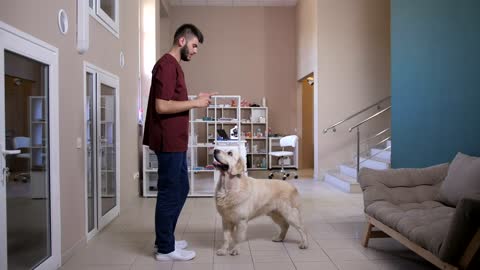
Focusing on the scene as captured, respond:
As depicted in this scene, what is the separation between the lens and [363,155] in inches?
317

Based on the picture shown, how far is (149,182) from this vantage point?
6.19 m

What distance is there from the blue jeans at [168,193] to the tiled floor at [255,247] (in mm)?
212

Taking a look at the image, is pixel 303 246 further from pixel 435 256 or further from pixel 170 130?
pixel 170 130

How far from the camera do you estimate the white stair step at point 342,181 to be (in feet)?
20.9

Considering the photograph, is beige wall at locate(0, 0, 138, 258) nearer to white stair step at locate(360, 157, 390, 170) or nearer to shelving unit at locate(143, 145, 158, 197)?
shelving unit at locate(143, 145, 158, 197)

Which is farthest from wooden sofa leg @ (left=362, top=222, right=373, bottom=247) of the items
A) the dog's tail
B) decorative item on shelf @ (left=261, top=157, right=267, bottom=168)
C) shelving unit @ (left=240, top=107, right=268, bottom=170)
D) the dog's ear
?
decorative item on shelf @ (left=261, top=157, right=267, bottom=168)

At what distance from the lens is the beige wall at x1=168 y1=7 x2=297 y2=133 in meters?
10.6

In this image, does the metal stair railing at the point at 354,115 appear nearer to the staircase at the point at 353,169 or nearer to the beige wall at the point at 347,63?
the beige wall at the point at 347,63

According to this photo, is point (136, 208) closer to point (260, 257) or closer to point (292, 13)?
point (260, 257)

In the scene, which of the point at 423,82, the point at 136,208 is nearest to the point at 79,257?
the point at 136,208

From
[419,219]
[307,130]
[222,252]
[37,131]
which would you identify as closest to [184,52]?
[37,131]

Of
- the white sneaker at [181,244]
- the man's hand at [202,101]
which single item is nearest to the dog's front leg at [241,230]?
the white sneaker at [181,244]

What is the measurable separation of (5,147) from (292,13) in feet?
30.8

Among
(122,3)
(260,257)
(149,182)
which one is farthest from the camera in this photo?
(149,182)
